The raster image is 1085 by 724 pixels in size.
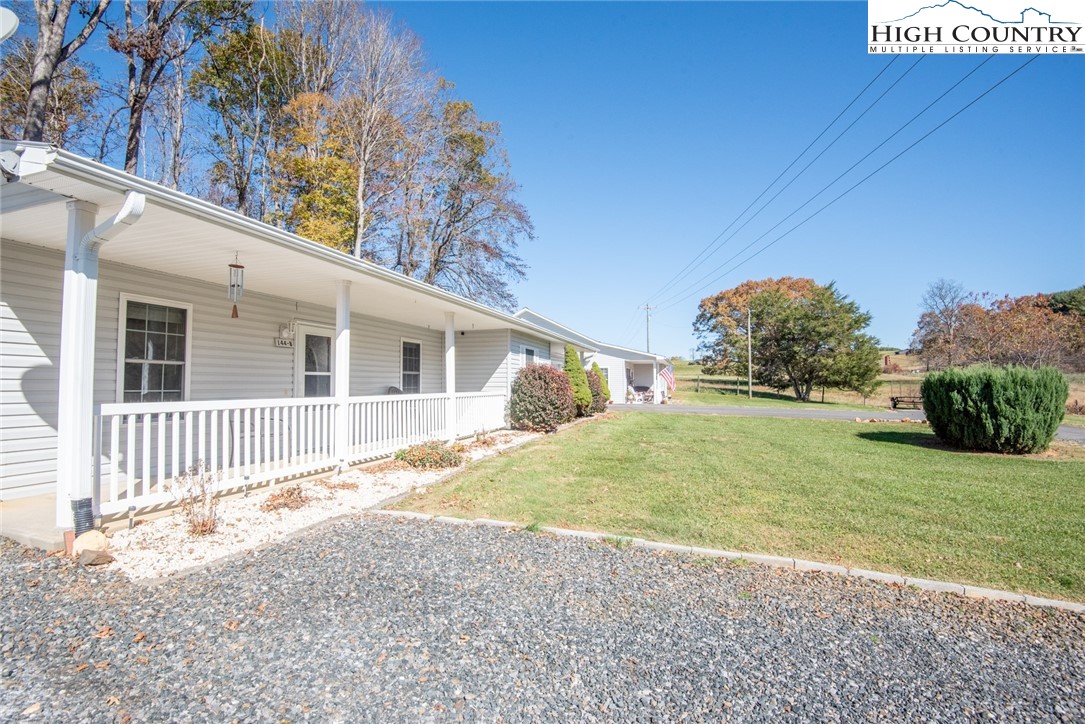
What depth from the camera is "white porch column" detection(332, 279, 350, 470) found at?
639cm

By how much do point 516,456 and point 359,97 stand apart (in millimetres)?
14320

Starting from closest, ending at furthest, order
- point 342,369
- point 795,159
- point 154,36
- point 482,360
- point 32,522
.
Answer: point 32,522, point 342,369, point 154,36, point 482,360, point 795,159

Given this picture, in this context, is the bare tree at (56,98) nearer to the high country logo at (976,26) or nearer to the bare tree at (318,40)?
the bare tree at (318,40)

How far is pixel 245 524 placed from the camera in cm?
438

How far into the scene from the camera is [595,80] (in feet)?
37.9

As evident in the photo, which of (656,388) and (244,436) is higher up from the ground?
(656,388)

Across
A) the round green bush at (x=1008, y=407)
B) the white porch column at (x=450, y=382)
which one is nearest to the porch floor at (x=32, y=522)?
the white porch column at (x=450, y=382)

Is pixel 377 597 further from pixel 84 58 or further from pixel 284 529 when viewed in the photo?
pixel 84 58

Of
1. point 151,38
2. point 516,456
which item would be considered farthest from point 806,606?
point 151,38

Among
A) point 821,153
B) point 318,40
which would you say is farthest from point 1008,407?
point 318,40

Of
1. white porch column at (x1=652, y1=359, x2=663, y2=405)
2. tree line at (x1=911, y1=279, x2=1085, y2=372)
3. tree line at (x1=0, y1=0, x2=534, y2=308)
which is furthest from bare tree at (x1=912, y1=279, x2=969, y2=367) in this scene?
tree line at (x1=0, y1=0, x2=534, y2=308)

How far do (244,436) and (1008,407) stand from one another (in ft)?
40.1

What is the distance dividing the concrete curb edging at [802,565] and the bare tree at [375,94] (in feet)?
45.4

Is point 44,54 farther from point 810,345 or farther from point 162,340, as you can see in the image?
point 810,345
